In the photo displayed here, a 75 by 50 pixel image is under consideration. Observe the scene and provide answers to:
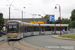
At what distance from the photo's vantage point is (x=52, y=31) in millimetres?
43156

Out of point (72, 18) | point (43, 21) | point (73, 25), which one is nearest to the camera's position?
point (43, 21)

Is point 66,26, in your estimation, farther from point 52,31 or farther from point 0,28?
point 0,28

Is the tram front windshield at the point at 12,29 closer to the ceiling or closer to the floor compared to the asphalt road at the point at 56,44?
closer to the ceiling

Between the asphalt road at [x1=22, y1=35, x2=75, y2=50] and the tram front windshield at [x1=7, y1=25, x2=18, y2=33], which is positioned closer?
the asphalt road at [x1=22, y1=35, x2=75, y2=50]

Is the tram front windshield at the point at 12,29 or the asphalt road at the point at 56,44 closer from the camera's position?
the asphalt road at the point at 56,44

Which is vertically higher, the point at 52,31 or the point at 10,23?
the point at 10,23

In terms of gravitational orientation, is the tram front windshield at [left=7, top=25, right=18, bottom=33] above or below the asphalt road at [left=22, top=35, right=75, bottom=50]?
above

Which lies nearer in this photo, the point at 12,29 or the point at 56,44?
the point at 56,44

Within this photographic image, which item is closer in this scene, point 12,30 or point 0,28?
point 12,30

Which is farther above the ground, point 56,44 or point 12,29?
point 12,29

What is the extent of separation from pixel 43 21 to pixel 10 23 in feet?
153

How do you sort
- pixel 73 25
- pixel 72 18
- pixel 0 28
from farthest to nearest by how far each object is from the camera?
pixel 72 18, pixel 73 25, pixel 0 28

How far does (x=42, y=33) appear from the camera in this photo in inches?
1671

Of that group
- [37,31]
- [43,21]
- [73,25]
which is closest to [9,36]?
[37,31]
